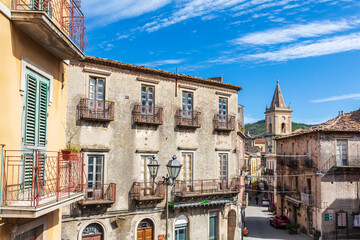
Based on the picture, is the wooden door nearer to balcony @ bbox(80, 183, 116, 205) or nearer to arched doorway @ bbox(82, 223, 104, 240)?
arched doorway @ bbox(82, 223, 104, 240)

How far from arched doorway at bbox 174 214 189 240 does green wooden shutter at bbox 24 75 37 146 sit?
15267mm

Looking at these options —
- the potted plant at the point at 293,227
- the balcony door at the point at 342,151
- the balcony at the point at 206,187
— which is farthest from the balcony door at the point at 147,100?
the potted plant at the point at 293,227

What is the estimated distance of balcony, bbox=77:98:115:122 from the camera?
57.7 ft

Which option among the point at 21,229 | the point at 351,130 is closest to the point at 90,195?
the point at 21,229

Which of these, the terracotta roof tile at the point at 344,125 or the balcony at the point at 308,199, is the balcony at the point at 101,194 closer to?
the terracotta roof tile at the point at 344,125

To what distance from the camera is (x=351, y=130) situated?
3191 centimetres

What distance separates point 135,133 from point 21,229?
41.3 ft

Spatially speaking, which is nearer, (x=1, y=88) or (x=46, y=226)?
(x=1, y=88)

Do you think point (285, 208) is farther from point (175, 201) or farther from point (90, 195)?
point (90, 195)

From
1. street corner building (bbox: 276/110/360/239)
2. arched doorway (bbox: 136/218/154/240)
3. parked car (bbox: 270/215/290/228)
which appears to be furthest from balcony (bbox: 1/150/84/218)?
parked car (bbox: 270/215/290/228)

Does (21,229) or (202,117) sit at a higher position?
(202,117)

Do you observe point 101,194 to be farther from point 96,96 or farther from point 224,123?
point 224,123

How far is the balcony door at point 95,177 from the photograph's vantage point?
1770 cm

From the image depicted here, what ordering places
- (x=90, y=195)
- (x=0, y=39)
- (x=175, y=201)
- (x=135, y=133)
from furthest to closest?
1. (x=175, y=201)
2. (x=135, y=133)
3. (x=90, y=195)
4. (x=0, y=39)
